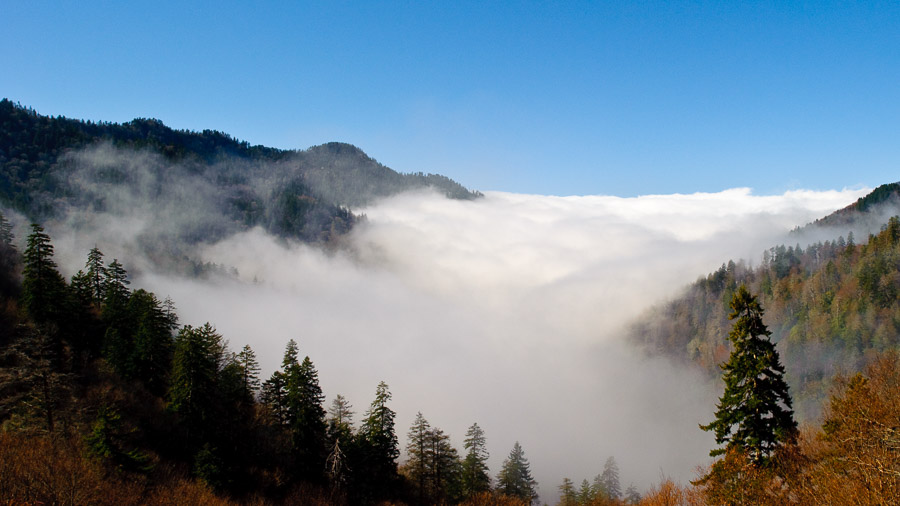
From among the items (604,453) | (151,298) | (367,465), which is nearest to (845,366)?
(604,453)

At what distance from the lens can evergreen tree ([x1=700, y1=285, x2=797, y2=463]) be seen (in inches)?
858

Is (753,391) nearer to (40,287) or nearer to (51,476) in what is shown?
(51,476)

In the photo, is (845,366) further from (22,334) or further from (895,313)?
(22,334)

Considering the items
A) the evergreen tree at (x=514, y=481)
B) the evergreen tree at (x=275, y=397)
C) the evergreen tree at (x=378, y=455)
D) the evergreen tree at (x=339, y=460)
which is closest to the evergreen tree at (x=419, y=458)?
the evergreen tree at (x=378, y=455)

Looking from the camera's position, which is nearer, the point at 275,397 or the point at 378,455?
the point at 378,455

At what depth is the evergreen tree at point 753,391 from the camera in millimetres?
21797

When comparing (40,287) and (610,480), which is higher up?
(40,287)

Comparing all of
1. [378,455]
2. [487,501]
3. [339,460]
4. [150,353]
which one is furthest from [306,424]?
[487,501]

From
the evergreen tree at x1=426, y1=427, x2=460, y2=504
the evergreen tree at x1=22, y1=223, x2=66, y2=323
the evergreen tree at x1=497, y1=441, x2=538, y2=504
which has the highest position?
the evergreen tree at x1=22, y1=223, x2=66, y2=323

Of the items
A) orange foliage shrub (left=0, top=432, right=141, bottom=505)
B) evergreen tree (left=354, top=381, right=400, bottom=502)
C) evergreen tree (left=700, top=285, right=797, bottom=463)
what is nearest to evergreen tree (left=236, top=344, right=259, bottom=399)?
evergreen tree (left=354, top=381, right=400, bottom=502)

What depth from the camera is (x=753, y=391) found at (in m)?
22.0

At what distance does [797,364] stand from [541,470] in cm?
11324

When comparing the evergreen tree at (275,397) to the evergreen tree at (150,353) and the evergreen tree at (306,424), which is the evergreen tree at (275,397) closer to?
the evergreen tree at (306,424)

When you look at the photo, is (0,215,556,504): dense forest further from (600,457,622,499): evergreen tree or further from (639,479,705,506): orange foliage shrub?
(639,479,705,506): orange foliage shrub
